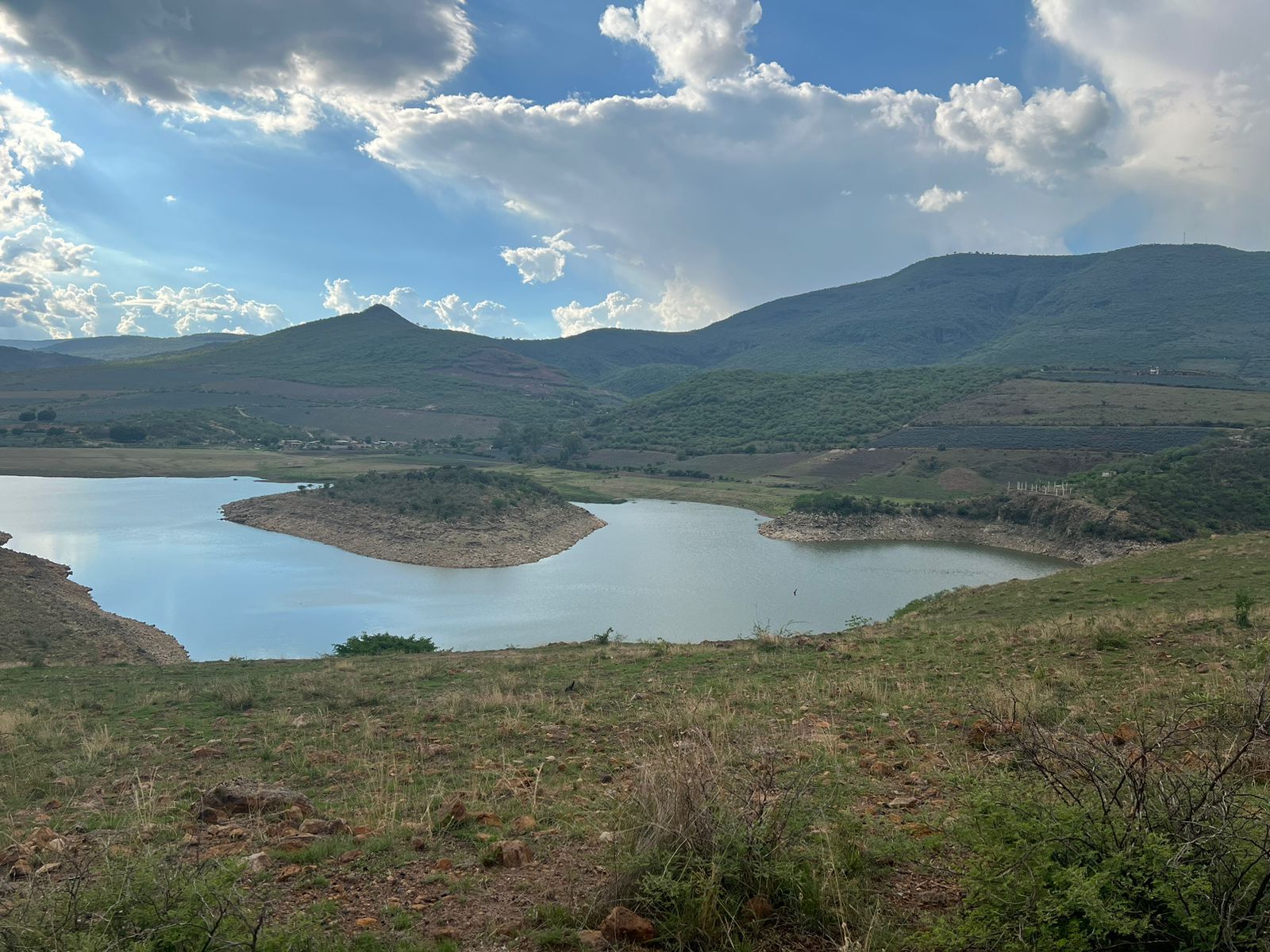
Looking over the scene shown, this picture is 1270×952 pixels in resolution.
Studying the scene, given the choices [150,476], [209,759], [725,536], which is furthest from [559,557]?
[150,476]

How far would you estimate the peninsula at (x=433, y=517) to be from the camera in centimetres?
3925

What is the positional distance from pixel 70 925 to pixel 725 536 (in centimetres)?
4295

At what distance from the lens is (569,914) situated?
12.3 feet

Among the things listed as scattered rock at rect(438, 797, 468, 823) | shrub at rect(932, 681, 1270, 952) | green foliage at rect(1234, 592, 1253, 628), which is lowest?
scattered rock at rect(438, 797, 468, 823)

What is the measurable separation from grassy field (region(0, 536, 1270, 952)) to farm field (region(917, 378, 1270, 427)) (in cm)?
6260

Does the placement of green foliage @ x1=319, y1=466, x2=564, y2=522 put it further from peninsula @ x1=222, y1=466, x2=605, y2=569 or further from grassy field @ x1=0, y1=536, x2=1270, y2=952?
grassy field @ x1=0, y1=536, x2=1270, y2=952

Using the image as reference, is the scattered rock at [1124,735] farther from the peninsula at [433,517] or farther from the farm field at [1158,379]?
the farm field at [1158,379]

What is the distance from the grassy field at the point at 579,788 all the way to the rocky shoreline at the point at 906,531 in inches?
1213

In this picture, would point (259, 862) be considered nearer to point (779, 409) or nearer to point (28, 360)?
point (779, 409)

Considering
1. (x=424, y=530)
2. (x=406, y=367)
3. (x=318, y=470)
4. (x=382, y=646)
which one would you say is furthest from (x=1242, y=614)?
(x=406, y=367)

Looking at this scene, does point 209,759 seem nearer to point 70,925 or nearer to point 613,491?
point 70,925

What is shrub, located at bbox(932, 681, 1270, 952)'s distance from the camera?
2.90m

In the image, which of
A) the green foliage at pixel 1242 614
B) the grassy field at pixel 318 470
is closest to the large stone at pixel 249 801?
the green foliage at pixel 1242 614

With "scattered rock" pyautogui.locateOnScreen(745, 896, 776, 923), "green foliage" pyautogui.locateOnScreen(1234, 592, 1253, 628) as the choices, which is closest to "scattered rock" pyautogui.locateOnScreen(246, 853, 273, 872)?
"scattered rock" pyautogui.locateOnScreen(745, 896, 776, 923)
